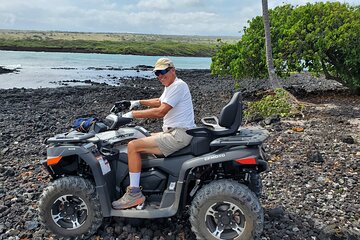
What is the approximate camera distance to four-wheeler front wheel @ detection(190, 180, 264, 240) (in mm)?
4902

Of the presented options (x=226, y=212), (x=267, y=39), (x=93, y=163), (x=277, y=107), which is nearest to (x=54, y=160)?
(x=93, y=163)

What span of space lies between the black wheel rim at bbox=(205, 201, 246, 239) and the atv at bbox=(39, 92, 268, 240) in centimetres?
1

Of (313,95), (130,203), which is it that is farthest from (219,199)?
(313,95)

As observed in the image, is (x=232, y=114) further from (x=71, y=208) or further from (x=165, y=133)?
(x=71, y=208)

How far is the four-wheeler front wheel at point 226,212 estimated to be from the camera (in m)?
4.90

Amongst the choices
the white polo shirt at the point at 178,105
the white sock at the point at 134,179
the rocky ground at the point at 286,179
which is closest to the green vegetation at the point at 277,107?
the rocky ground at the point at 286,179

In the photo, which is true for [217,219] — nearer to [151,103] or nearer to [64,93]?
[151,103]

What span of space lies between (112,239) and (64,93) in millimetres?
22531

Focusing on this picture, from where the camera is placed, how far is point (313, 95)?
21547mm

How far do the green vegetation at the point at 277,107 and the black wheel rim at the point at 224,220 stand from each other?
990cm

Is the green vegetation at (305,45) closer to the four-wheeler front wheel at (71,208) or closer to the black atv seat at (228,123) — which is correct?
the black atv seat at (228,123)

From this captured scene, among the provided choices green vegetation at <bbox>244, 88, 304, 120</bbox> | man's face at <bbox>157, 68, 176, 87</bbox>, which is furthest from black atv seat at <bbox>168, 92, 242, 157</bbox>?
Answer: green vegetation at <bbox>244, 88, 304, 120</bbox>

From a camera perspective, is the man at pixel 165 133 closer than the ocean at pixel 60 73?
Yes

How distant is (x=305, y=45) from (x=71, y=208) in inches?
641
